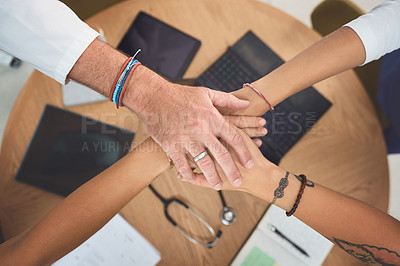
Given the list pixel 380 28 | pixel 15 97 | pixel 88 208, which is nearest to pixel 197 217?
pixel 88 208

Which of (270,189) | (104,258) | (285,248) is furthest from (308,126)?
(104,258)

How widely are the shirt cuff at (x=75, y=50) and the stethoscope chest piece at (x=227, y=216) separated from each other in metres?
0.67

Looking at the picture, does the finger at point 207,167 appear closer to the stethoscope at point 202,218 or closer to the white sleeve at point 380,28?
the stethoscope at point 202,218

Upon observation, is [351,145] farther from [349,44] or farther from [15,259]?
[15,259]

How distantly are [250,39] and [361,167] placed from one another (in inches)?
24.8

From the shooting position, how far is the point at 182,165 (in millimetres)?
829

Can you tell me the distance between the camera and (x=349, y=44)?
881 mm

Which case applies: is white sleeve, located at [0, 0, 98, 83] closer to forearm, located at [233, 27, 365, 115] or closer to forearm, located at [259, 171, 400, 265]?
forearm, located at [233, 27, 365, 115]

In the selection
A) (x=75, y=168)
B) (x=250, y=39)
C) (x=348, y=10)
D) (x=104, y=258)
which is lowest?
(x=104, y=258)

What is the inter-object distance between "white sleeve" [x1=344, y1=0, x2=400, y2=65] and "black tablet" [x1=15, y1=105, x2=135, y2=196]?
33.9 inches

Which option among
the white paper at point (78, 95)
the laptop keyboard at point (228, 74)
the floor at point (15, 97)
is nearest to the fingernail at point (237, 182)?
the laptop keyboard at point (228, 74)

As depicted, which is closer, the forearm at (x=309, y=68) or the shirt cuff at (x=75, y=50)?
the shirt cuff at (x=75, y=50)

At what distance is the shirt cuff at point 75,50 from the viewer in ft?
2.51

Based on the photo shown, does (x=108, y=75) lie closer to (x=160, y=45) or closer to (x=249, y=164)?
(x=160, y=45)
